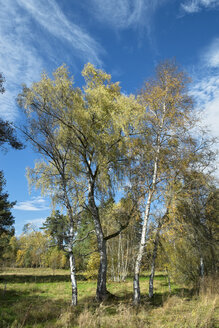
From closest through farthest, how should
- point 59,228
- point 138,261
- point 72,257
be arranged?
point 138,261 < point 72,257 < point 59,228

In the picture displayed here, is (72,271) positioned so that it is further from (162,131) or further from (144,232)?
(162,131)

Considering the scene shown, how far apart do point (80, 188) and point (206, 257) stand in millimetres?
8786

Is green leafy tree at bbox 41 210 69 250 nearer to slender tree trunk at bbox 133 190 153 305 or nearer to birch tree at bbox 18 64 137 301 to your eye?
birch tree at bbox 18 64 137 301

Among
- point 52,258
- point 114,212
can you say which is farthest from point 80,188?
point 52,258

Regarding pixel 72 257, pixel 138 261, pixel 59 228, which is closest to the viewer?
pixel 138 261

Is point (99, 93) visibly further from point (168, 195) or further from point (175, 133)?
point (168, 195)

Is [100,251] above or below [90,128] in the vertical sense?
below

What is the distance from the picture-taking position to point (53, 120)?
1036 centimetres

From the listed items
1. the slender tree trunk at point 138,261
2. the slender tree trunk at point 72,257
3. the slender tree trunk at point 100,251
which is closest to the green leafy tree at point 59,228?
the slender tree trunk at point 72,257

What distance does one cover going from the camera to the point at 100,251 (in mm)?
10508

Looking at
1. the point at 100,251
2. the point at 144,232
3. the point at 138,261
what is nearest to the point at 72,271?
the point at 100,251

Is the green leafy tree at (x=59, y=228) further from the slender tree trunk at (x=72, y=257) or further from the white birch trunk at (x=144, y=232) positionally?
the white birch trunk at (x=144, y=232)

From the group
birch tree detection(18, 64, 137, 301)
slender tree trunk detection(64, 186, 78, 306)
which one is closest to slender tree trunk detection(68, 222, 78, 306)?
slender tree trunk detection(64, 186, 78, 306)

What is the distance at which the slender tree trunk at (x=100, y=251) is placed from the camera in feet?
32.7
